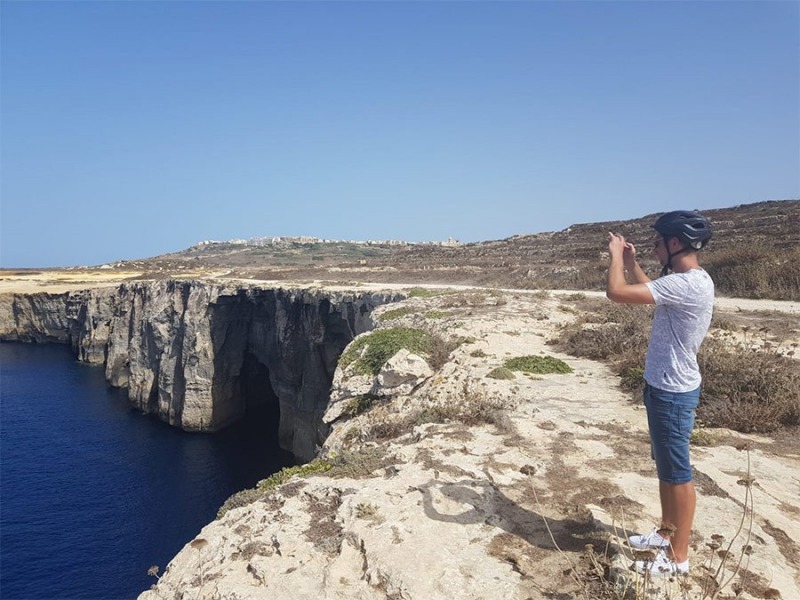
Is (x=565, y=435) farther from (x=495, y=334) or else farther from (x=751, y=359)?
(x=495, y=334)

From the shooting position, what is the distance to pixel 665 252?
4.37 meters

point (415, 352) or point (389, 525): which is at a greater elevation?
point (415, 352)

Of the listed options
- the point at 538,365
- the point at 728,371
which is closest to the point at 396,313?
the point at 538,365

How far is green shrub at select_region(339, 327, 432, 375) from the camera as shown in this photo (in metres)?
11.8

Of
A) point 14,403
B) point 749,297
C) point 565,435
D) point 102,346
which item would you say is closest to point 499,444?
point 565,435

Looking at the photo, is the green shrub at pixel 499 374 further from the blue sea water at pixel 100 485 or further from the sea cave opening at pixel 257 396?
the sea cave opening at pixel 257 396

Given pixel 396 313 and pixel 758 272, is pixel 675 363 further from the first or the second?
pixel 758 272

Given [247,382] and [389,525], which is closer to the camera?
[389,525]

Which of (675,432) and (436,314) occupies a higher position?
(675,432)

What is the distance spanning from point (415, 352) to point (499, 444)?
456 centimetres

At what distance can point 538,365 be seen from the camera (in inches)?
424

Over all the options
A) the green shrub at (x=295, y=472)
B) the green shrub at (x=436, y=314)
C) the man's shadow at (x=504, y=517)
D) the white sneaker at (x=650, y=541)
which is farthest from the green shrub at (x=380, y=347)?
the white sneaker at (x=650, y=541)

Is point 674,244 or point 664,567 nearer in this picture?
point 664,567

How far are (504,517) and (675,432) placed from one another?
6.82 ft
